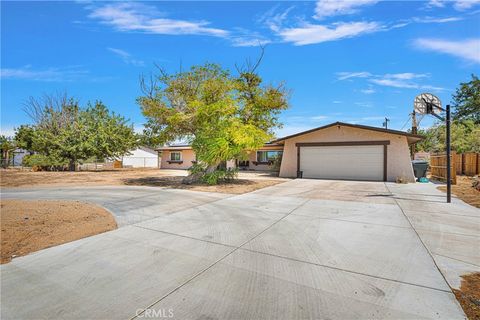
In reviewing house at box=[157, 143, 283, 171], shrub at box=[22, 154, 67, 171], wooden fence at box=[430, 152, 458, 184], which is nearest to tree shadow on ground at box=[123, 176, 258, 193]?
house at box=[157, 143, 283, 171]

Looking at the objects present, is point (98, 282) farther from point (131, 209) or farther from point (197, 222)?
point (131, 209)

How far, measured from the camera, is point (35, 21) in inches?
368

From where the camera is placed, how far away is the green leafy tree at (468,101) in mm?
33781

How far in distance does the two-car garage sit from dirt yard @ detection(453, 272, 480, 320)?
13.3 meters

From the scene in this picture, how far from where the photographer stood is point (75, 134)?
22516 millimetres

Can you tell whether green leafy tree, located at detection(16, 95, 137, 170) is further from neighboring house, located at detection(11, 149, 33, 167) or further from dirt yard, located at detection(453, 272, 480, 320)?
dirt yard, located at detection(453, 272, 480, 320)

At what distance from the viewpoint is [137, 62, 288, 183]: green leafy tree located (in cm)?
1167

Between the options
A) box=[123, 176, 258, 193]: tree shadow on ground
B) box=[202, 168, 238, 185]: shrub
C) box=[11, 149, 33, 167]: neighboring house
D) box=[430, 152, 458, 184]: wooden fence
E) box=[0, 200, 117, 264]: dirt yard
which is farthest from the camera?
box=[11, 149, 33, 167]: neighboring house

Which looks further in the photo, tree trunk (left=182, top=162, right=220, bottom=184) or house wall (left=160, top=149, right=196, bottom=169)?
house wall (left=160, top=149, right=196, bottom=169)

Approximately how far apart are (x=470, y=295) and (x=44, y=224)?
7.30 m

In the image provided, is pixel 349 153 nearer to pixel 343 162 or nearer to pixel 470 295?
pixel 343 162

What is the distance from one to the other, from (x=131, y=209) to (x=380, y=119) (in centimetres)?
3525

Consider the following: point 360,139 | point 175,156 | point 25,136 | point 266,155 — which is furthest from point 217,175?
point 25,136

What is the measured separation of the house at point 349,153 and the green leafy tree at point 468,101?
28029 mm
